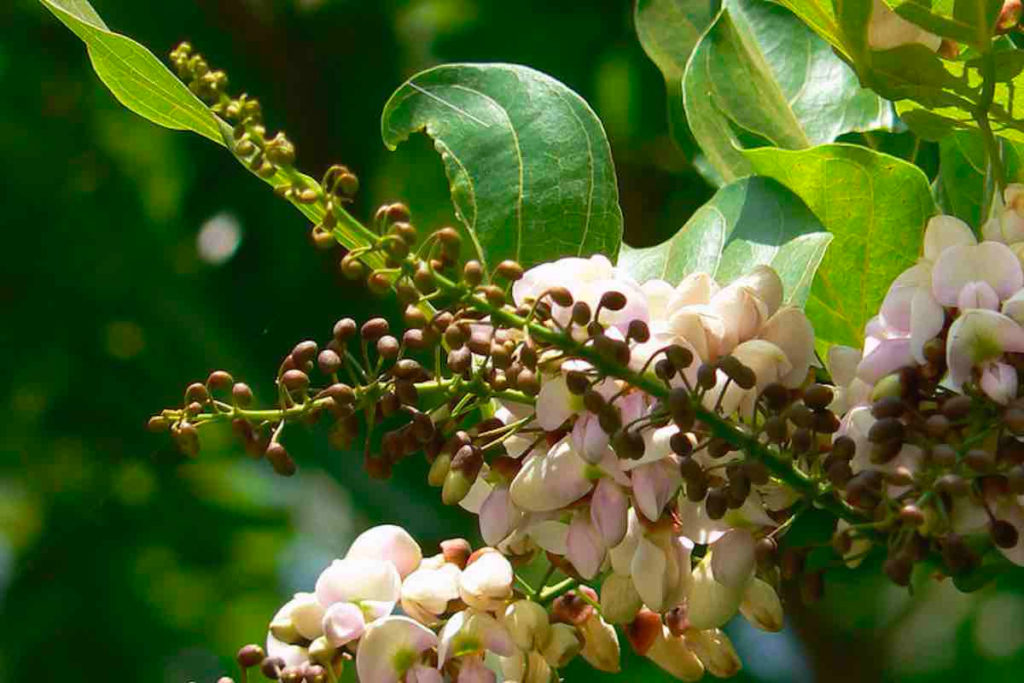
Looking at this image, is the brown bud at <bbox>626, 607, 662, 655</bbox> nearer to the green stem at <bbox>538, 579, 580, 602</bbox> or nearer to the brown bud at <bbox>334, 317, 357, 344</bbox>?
the green stem at <bbox>538, 579, 580, 602</bbox>

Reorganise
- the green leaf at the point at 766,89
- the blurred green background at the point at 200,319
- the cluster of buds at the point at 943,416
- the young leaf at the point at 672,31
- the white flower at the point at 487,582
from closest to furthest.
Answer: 1. the cluster of buds at the point at 943,416
2. the white flower at the point at 487,582
3. the green leaf at the point at 766,89
4. the young leaf at the point at 672,31
5. the blurred green background at the point at 200,319

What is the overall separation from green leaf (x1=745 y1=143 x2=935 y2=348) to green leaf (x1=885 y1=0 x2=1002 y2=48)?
0.07m

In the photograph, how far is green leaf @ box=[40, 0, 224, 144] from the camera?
1.98 feet

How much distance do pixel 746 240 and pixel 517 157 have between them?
10 cm

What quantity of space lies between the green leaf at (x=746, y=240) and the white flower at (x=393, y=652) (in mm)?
187

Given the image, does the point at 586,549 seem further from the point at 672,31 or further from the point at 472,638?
the point at 672,31

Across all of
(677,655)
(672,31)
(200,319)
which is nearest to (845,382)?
(677,655)

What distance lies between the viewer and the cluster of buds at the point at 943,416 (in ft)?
1.59

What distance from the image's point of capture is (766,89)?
0.81m

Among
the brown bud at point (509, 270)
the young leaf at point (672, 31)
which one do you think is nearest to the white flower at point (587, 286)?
the brown bud at point (509, 270)

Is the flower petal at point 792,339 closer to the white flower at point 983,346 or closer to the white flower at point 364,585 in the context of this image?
the white flower at point 983,346

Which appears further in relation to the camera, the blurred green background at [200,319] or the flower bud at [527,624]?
the blurred green background at [200,319]

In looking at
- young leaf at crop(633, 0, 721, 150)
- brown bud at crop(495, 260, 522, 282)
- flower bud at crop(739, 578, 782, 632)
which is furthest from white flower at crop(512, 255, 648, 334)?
young leaf at crop(633, 0, 721, 150)

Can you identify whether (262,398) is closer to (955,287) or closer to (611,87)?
(611,87)
